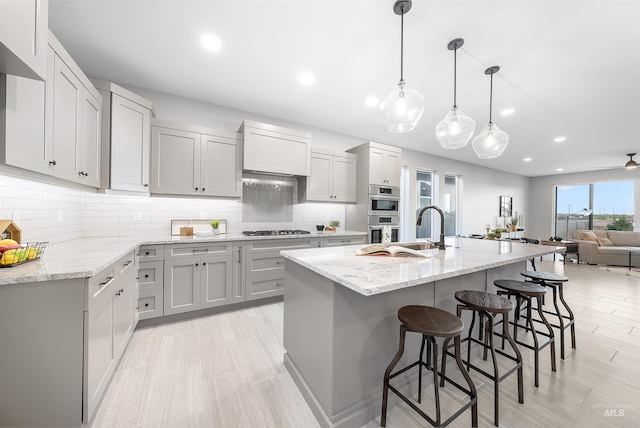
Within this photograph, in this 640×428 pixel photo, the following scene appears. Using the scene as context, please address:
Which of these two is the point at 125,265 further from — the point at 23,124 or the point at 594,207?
the point at 594,207

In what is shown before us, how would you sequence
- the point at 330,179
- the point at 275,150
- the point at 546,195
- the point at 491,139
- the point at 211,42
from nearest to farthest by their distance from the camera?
1. the point at 211,42
2. the point at 491,139
3. the point at 275,150
4. the point at 330,179
5. the point at 546,195

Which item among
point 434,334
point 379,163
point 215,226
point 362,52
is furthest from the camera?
point 379,163

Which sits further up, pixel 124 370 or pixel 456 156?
pixel 456 156

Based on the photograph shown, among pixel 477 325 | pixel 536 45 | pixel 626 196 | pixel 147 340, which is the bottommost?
pixel 147 340

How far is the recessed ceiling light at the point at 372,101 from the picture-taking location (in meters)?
3.18

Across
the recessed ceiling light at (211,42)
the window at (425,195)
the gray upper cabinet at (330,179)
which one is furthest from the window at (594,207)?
the recessed ceiling light at (211,42)

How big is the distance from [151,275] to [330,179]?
2.73m

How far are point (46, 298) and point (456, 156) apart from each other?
23.7 feet

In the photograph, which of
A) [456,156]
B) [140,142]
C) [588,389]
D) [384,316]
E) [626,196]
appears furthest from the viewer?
[626,196]

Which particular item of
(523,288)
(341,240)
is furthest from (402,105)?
(341,240)

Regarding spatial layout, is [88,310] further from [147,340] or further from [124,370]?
[147,340]

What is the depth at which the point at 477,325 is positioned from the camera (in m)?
2.17

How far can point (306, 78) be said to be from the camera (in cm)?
272

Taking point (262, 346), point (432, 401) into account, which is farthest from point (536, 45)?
point (262, 346)
